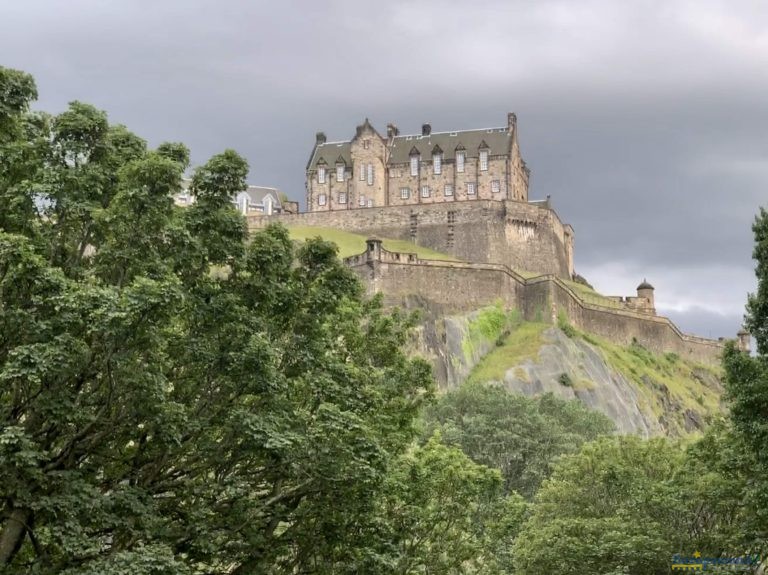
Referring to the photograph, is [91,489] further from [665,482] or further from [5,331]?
[665,482]

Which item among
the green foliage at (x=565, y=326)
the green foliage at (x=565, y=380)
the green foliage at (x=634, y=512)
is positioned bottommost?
the green foliage at (x=634, y=512)

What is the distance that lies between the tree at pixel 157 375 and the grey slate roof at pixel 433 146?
93426 millimetres

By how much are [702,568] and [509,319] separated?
64.8m

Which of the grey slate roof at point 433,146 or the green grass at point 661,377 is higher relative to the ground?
the grey slate roof at point 433,146

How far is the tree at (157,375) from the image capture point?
54.8 feet

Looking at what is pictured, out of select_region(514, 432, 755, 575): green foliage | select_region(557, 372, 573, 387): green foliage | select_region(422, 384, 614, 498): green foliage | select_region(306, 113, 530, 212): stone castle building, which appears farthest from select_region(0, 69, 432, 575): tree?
select_region(306, 113, 530, 212): stone castle building

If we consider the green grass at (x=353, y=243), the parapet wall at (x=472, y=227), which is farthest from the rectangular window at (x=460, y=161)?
the green grass at (x=353, y=243)

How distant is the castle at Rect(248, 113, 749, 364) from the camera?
9788 centimetres

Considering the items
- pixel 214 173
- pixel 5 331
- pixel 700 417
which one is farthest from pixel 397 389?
pixel 700 417

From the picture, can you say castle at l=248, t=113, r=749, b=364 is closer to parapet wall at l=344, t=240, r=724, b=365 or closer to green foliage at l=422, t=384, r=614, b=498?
parapet wall at l=344, t=240, r=724, b=365

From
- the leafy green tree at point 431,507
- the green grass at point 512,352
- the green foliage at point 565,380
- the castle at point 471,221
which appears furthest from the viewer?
the castle at point 471,221

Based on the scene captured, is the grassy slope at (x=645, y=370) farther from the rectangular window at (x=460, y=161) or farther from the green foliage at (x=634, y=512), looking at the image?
the green foliage at (x=634, y=512)

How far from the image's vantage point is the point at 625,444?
41.4m

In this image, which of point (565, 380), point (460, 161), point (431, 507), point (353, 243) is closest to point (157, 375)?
point (431, 507)
